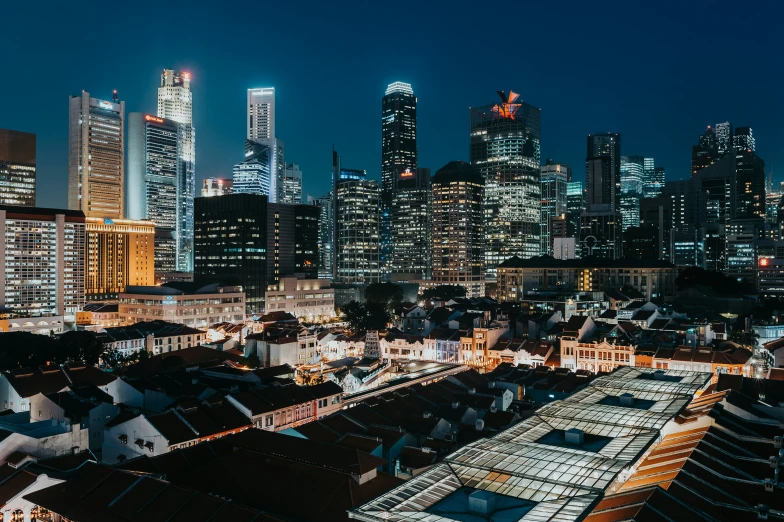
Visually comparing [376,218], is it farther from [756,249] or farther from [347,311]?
[756,249]

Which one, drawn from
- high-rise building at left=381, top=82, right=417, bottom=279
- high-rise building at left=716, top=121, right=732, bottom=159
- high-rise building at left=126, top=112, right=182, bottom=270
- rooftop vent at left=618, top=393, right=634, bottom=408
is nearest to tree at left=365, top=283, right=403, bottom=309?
rooftop vent at left=618, top=393, right=634, bottom=408

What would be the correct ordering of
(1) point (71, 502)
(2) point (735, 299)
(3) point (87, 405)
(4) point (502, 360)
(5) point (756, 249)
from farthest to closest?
(5) point (756, 249) < (2) point (735, 299) < (4) point (502, 360) < (3) point (87, 405) < (1) point (71, 502)

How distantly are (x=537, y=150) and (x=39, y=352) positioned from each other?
171 metres

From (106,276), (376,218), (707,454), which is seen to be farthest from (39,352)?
(376,218)

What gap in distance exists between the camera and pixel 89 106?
12675cm

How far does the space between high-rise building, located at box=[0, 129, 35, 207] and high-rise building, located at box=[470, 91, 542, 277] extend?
100472mm

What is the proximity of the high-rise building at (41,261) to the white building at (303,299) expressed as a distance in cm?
2842

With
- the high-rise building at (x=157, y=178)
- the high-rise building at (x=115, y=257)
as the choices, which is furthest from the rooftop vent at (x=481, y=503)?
the high-rise building at (x=157, y=178)

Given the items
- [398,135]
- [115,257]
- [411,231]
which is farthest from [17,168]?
[398,135]

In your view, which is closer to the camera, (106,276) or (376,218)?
(106,276)

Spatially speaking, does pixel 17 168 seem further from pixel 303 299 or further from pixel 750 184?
pixel 750 184

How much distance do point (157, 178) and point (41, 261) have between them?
9473 cm

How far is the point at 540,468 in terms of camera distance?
15344 mm

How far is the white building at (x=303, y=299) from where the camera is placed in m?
93.6
